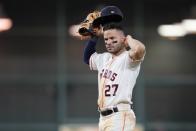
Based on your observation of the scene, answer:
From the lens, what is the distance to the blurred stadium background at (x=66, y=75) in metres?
14.4

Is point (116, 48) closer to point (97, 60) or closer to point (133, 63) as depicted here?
point (133, 63)

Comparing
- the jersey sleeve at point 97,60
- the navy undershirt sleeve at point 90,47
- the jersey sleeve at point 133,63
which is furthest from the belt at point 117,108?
the navy undershirt sleeve at point 90,47

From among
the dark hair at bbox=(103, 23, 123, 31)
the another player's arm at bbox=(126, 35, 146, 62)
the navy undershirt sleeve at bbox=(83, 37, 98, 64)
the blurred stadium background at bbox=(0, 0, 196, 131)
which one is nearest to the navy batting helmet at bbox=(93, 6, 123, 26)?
the dark hair at bbox=(103, 23, 123, 31)

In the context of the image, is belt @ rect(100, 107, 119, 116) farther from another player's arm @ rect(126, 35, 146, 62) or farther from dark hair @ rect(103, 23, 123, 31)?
dark hair @ rect(103, 23, 123, 31)

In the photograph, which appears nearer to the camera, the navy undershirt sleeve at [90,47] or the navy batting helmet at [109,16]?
the navy batting helmet at [109,16]

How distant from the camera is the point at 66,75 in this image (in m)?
14.5

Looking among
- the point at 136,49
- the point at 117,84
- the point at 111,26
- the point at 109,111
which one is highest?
the point at 111,26

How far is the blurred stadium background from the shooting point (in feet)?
47.4

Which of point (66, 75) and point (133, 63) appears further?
point (66, 75)

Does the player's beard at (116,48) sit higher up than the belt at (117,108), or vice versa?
the player's beard at (116,48)

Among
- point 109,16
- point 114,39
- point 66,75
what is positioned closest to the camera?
point 114,39

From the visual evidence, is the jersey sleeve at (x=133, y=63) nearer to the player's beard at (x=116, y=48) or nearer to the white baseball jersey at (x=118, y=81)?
the white baseball jersey at (x=118, y=81)

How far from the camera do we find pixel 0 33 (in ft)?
47.7

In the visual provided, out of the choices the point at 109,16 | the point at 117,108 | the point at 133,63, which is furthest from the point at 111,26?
the point at 117,108
